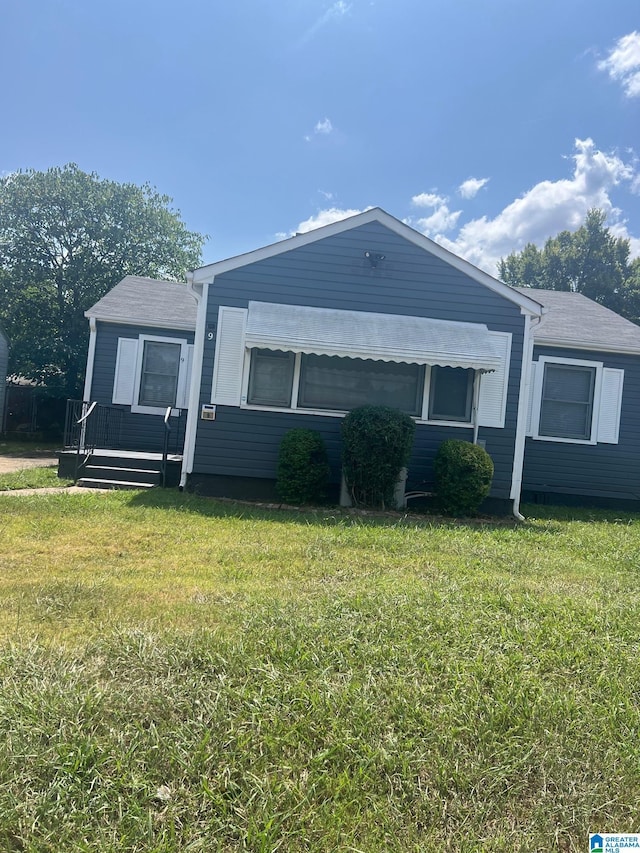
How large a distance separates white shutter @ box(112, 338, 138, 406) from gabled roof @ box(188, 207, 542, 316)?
3.35m

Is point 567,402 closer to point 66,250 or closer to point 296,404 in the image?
point 296,404

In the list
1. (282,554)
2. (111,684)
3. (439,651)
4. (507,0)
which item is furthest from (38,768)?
(507,0)

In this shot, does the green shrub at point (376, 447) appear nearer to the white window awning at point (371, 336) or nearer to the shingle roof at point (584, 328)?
the white window awning at point (371, 336)

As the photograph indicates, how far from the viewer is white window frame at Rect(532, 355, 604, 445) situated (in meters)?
9.76

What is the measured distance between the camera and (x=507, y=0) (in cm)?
870

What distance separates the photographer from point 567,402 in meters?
9.88

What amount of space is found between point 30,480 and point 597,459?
1024 centimetres

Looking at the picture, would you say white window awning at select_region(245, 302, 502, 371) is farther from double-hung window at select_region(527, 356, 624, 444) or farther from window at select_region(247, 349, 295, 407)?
double-hung window at select_region(527, 356, 624, 444)

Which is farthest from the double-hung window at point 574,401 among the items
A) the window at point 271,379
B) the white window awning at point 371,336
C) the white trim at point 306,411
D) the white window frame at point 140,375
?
the white window frame at point 140,375

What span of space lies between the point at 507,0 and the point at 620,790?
11.3 meters

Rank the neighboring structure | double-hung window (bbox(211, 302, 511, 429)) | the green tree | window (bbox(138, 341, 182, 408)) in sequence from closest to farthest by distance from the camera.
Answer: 1. double-hung window (bbox(211, 302, 511, 429))
2. window (bbox(138, 341, 182, 408))
3. the neighboring structure
4. the green tree

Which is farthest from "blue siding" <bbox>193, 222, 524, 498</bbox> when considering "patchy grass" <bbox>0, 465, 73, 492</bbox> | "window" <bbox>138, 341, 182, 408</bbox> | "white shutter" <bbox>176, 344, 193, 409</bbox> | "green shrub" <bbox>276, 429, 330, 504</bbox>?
"window" <bbox>138, 341, 182, 408</bbox>

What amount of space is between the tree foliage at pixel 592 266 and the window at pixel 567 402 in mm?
25933

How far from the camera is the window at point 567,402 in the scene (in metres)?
9.84
